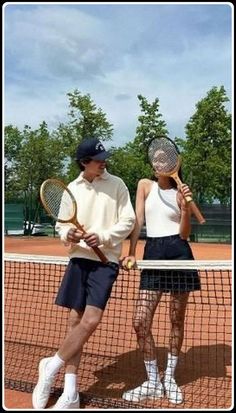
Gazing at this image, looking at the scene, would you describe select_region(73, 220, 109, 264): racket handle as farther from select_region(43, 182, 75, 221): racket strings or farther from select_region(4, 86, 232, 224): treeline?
select_region(4, 86, 232, 224): treeline

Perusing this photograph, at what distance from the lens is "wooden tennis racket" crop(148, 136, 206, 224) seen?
2775mm

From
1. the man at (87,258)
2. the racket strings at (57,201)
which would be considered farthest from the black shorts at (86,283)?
the racket strings at (57,201)

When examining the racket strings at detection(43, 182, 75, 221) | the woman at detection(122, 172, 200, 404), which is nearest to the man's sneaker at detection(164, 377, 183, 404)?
the woman at detection(122, 172, 200, 404)

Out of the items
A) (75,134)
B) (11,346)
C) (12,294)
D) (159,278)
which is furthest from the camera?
(75,134)

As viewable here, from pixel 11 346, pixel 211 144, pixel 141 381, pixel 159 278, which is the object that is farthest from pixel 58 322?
pixel 211 144

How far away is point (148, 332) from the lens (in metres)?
2.75

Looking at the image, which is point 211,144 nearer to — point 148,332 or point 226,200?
point 226,200

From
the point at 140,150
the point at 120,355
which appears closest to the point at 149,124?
the point at 140,150

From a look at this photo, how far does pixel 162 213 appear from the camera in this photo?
9.03ft

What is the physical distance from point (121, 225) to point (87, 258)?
0.76ft

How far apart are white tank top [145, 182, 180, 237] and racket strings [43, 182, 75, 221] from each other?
44cm

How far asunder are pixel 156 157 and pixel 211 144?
14620mm

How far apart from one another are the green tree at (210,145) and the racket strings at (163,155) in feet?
46.4

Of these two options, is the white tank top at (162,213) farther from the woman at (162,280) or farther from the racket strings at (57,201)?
the racket strings at (57,201)
